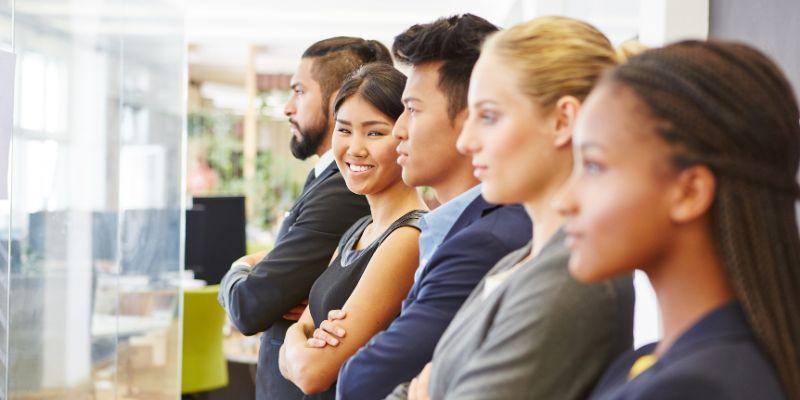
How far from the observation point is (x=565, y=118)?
4.01ft

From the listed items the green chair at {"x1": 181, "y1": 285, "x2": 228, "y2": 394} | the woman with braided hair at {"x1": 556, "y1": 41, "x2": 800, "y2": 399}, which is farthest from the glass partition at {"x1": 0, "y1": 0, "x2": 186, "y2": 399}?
the woman with braided hair at {"x1": 556, "y1": 41, "x2": 800, "y2": 399}

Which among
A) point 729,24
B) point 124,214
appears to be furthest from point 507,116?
point 124,214

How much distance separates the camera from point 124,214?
12.2ft

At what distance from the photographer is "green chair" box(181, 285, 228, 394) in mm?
5266

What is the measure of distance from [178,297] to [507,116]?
3.20 meters

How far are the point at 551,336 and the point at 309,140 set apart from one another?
1.65 m

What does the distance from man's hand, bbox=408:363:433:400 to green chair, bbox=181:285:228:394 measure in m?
3.97

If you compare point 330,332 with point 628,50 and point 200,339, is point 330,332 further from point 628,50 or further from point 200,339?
point 200,339

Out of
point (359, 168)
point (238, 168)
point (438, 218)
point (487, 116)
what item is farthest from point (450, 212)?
point (238, 168)

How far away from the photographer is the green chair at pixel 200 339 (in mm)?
5266

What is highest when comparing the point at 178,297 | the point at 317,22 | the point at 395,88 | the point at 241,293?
the point at 317,22

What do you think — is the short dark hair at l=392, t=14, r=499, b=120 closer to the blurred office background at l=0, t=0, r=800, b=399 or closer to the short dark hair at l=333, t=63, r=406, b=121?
the short dark hair at l=333, t=63, r=406, b=121

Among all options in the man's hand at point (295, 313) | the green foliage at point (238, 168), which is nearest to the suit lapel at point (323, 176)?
the man's hand at point (295, 313)

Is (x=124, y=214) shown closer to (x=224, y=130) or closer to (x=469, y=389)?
(x=469, y=389)
